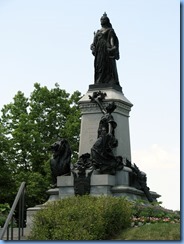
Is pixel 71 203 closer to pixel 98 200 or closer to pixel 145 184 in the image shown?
pixel 98 200

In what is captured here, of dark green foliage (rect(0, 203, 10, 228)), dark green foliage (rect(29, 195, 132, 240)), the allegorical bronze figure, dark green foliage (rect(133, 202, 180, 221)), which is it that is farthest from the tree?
dark green foliage (rect(29, 195, 132, 240))

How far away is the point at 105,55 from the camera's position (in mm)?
21281

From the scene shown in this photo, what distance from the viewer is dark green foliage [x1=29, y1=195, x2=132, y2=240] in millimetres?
13227

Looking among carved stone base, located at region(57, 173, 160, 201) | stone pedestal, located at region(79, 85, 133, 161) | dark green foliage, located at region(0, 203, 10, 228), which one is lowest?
dark green foliage, located at region(0, 203, 10, 228)

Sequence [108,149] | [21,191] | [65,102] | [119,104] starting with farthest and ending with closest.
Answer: [65,102]
[119,104]
[108,149]
[21,191]

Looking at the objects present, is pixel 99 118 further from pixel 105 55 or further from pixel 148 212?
pixel 148 212

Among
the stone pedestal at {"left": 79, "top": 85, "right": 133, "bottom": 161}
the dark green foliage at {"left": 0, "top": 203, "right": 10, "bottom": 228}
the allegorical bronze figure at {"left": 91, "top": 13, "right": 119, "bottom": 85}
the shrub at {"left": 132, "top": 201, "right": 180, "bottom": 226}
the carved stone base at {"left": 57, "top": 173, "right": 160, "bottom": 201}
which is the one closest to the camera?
the shrub at {"left": 132, "top": 201, "right": 180, "bottom": 226}

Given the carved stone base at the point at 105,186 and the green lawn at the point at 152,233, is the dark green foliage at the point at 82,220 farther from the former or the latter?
the carved stone base at the point at 105,186

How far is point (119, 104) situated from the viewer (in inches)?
805

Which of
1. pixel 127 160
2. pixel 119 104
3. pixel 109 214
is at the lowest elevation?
pixel 109 214

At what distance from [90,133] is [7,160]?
53.8 ft

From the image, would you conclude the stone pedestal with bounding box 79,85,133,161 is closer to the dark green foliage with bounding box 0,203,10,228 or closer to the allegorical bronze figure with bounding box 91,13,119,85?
the allegorical bronze figure with bounding box 91,13,119,85

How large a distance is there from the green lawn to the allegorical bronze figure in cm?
847

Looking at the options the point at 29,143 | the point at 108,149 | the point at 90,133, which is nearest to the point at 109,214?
the point at 108,149
